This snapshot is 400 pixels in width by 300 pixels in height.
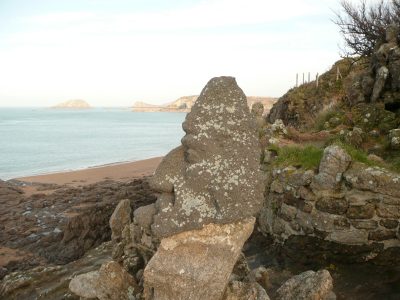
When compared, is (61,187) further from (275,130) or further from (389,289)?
(389,289)

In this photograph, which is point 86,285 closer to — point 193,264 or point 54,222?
point 193,264

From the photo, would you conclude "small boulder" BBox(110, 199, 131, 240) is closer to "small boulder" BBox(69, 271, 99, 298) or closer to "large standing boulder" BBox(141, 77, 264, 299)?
"small boulder" BBox(69, 271, 99, 298)

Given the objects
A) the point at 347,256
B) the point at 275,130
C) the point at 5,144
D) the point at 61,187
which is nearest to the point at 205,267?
the point at 347,256

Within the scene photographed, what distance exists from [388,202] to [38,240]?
35.3 feet

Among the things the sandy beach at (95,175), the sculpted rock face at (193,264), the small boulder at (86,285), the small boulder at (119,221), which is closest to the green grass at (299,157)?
the small boulder at (119,221)

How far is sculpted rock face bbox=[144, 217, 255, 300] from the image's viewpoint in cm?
440

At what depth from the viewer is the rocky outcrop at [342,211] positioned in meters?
7.05

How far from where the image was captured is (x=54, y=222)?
50.2 feet

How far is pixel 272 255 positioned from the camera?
787 cm

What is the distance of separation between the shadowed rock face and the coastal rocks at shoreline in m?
7.72

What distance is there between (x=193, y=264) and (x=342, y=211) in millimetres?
3889

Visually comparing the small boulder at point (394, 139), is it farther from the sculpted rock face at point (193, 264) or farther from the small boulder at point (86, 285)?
the small boulder at point (86, 285)

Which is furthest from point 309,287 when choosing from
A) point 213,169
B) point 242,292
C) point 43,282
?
point 43,282

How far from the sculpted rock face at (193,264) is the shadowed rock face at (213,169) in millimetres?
132
